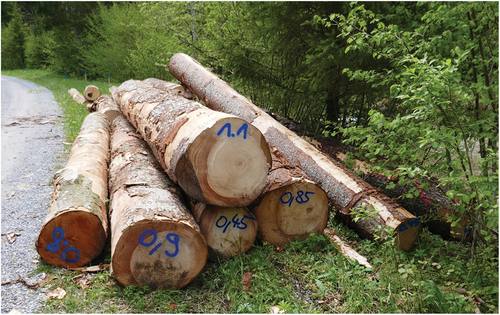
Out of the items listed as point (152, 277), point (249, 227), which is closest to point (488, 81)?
point (249, 227)

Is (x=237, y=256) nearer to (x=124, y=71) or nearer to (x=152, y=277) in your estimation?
(x=152, y=277)

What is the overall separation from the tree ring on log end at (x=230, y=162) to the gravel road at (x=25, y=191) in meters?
1.77

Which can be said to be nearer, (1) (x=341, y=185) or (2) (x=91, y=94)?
(1) (x=341, y=185)

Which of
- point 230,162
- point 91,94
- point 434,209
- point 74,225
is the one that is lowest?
point 91,94

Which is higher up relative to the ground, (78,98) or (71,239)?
(71,239)

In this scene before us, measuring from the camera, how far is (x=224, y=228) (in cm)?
360

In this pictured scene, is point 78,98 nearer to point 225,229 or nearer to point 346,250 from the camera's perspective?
point 225,229

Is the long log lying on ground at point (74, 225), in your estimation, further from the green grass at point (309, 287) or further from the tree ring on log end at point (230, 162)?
the tree ring on log end at point (230, 162)

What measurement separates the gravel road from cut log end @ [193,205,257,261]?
155cm

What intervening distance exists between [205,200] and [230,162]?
440 mm

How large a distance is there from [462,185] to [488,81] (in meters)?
1.14

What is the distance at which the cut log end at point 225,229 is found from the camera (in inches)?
141

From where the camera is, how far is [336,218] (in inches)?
182

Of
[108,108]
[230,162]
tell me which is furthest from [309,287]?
[108,108]
